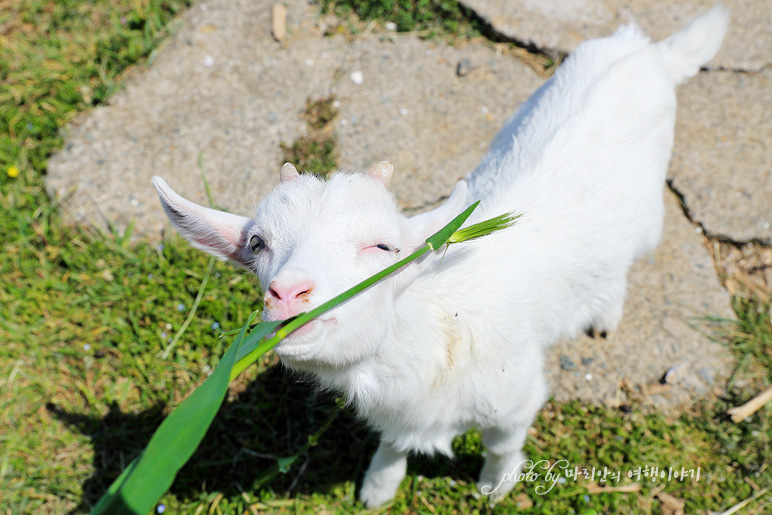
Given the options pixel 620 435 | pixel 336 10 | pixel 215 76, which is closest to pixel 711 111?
pixel 620 435

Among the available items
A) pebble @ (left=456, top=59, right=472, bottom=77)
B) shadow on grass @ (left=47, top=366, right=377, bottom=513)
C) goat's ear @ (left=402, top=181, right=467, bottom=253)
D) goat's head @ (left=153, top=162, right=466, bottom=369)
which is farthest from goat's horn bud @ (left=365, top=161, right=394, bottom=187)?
pebble @ (left=456, top=59, right=472, bottom=77)

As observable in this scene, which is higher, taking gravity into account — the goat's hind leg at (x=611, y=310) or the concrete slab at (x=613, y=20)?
the concrete slab at (x=613, y=20)

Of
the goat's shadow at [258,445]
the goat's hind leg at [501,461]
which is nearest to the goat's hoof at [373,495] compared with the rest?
the goat's shadow at [258,445]

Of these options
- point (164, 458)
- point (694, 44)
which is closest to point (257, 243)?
point (164, 458)

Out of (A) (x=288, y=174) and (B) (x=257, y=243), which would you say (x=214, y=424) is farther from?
(A) (x=288, y=174)

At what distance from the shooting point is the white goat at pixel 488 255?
1892 millimetres

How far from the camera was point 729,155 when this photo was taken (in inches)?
171

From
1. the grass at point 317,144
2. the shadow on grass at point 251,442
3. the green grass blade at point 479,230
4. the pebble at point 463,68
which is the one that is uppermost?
the green grass blade at point 479,230

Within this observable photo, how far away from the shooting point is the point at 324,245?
1.83 m

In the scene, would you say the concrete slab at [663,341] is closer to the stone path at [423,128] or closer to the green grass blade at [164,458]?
the stone path at [423,128]

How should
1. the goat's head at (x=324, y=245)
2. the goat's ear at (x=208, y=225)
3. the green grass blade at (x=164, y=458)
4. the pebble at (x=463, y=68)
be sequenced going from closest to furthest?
the green grass blade at (x=164, y=458) < the goat's head at (x=324, y=245) < the goat's ear at (x=208, y=225) < the pebble at (x=463, y=68)

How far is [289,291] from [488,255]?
1324 millimetres

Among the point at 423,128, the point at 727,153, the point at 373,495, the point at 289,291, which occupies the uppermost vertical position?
the point at 289,291

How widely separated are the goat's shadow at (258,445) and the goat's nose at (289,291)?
1913mm
